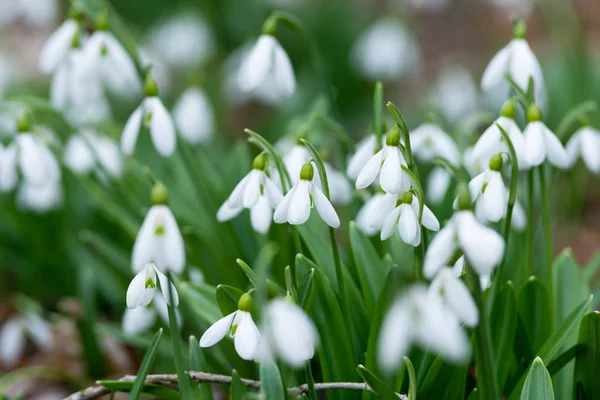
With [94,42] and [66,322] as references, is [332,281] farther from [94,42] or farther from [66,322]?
[66,322]

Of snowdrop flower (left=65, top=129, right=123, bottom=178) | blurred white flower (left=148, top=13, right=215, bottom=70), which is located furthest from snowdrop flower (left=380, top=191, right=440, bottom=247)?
blurred white flower (left=148, top=13, right=215, bottom=70)

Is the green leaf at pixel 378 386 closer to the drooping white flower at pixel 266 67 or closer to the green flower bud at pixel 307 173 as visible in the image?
the green flower bud at pixel 307 173

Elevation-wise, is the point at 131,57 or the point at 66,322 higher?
the point at 131,57

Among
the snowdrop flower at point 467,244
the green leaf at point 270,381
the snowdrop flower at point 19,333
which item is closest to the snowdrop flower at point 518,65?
the snowdrop flower at point 467,244

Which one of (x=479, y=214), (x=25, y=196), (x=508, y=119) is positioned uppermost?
(x=508, y=119)

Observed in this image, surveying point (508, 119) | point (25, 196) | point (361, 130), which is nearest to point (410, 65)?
point (361, 130)

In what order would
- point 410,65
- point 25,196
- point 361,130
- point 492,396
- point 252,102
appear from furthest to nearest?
1. point 252,102
2. point 361,130
3. point 410,65
4. point 25,196
5. point 492,396

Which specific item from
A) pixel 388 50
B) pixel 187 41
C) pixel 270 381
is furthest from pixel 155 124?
pixel 187 41
